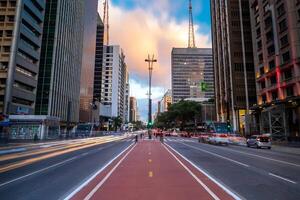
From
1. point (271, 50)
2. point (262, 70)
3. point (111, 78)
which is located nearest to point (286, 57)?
point (271, 50)

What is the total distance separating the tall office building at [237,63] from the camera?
7375 cm

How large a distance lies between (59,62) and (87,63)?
30.8 m

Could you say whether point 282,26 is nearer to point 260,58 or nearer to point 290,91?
point 260,58

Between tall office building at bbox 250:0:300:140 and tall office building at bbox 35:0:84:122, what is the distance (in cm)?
5288

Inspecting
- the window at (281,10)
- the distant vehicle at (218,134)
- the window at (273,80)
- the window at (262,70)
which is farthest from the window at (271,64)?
the distant vehicle at (218,134)

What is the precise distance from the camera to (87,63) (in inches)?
4149

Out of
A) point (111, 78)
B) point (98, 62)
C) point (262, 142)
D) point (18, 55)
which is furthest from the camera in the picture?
point (111, 78)

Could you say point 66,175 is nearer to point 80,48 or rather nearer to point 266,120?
point 266,120

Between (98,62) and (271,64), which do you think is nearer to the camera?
(271,64)

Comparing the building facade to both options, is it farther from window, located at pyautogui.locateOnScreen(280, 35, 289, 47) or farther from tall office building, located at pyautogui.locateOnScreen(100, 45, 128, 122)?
window, located at pyautogui.locateOnScreen(280, 35, 289, 47)

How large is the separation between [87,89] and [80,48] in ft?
56.6

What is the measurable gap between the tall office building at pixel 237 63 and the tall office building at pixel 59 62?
48.0 meters

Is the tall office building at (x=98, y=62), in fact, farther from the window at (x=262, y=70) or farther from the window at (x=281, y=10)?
the window at (x=281, y=10)

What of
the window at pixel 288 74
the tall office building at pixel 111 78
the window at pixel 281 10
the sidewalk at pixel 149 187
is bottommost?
the sidewalk at pixel 149 187
